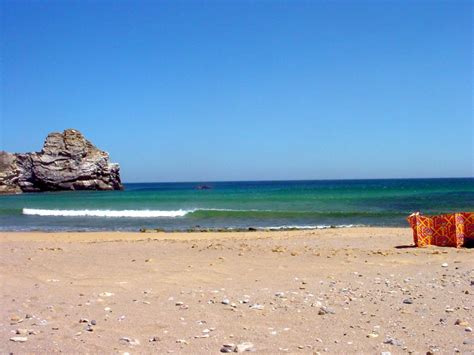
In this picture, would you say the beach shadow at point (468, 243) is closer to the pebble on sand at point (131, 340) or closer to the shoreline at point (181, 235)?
the shoreline at point (181, 235)

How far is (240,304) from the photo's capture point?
643 cm

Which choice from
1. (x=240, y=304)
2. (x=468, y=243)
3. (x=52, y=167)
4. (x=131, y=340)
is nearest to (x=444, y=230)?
(x=468, y=243)

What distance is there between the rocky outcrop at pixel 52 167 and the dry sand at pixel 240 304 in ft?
251

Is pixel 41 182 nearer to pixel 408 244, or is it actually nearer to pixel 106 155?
pixel 106 155

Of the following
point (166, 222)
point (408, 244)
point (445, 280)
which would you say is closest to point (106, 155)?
point (166, 222)

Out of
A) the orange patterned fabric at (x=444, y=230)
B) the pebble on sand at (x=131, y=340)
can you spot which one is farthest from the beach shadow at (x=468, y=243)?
the pebble on sand at (x=131, y=340)

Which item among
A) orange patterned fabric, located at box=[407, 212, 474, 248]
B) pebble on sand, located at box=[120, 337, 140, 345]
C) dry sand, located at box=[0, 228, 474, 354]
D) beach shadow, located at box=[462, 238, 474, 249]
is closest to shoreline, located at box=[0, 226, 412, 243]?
orange patterned fabric, located at box=[407, 212, 474, 248]

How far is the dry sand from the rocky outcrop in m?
76.4

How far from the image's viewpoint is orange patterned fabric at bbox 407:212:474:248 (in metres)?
13.0

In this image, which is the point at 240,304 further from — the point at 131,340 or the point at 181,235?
the point at 181,235

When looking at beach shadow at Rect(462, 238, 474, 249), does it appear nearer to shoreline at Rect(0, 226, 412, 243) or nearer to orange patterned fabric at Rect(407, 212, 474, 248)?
orange patterned fabric at Rect(407, 212, 474, 248)

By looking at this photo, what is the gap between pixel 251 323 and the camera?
5.61m

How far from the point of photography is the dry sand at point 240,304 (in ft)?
16.3

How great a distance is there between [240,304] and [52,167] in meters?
82.9
